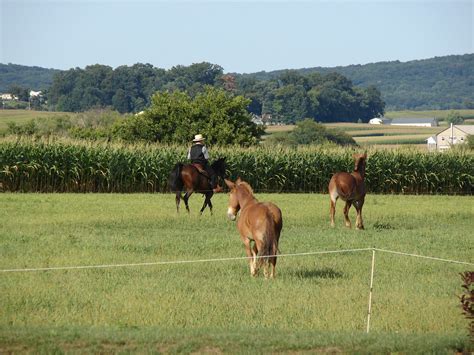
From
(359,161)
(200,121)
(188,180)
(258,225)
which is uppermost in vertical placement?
(200,121)

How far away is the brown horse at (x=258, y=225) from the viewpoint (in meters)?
15.5

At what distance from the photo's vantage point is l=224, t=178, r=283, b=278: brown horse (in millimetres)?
15547

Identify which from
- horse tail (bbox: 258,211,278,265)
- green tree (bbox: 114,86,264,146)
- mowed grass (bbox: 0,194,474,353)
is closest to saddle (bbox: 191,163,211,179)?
mowed grass (bbox: 0,194,474,353)

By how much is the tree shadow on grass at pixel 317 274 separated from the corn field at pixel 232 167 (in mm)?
24696

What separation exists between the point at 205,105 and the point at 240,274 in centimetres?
4765

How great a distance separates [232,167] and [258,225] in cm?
2897

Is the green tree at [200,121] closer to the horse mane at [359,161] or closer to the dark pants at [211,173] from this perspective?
the dark pants at [211,173]

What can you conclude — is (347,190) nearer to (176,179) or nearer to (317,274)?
(176,179)

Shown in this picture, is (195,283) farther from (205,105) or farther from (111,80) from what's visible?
(111,80)

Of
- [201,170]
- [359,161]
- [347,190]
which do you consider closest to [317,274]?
[347,190]

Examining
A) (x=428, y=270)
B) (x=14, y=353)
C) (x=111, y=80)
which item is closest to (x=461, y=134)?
(x=111, y=80)

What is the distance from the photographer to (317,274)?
17078 mm

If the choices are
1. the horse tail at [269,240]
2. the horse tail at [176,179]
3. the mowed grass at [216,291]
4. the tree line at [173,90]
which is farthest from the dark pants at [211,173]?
the tree line at [173,90]

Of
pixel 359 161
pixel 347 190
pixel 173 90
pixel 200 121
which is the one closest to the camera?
pixel 347 190
